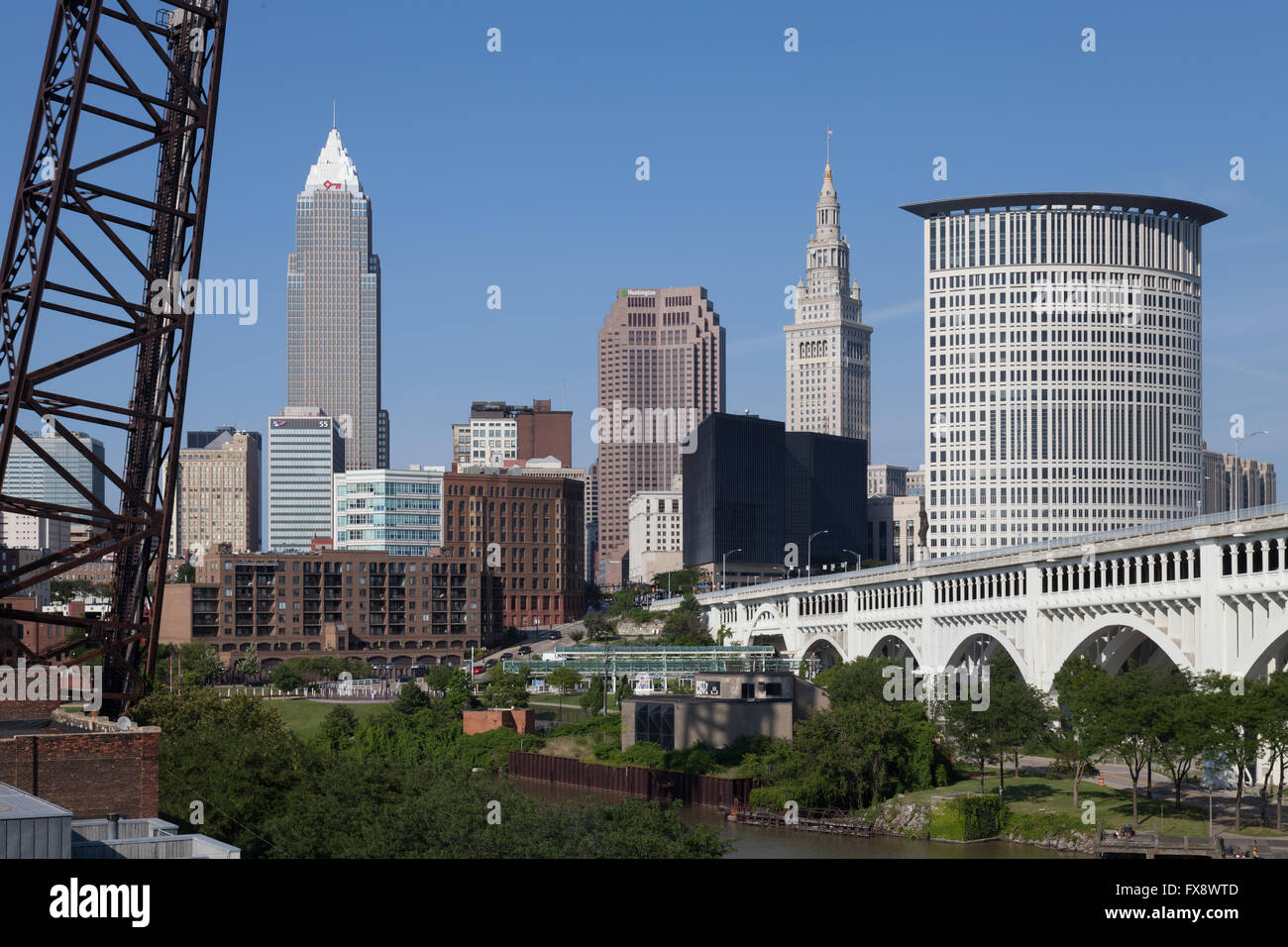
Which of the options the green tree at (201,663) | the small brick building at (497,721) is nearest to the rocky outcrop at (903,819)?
the small brick building at (497,721)

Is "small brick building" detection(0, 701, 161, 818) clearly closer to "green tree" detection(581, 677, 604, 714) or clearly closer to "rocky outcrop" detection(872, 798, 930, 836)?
"rocky outcrop" detection(872, 798, 930, 836)

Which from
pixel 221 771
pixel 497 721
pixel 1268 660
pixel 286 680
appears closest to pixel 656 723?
pixel 497 721

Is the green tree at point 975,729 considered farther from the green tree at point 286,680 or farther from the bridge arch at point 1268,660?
the green tree at point 286,680

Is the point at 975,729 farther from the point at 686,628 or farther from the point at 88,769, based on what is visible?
the point at 686,628

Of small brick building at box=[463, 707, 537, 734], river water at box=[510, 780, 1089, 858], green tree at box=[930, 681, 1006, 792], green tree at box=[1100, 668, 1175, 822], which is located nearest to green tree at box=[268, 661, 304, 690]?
small brick building at box=[463, 707, 537, 734]

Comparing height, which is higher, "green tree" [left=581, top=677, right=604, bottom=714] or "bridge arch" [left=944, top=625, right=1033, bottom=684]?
"bridge arch" [left=944, top=625, right=1033, bottom=684]

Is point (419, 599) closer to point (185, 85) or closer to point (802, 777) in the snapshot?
point (802, 777)
